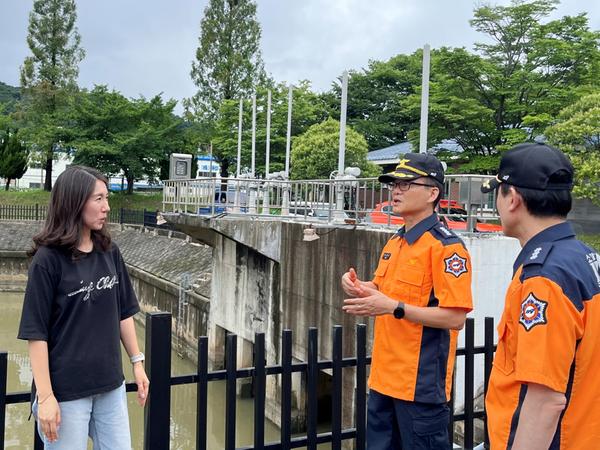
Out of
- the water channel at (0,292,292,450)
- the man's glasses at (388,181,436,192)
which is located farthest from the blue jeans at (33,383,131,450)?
the water channel at (0,292,292,450)

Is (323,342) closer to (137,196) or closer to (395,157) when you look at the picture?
(395,157)

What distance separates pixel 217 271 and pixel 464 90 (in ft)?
37.3

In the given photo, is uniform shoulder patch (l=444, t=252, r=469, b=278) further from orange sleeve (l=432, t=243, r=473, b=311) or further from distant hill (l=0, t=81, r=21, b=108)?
distant hill (l=0, t=81, r=21, b=108)

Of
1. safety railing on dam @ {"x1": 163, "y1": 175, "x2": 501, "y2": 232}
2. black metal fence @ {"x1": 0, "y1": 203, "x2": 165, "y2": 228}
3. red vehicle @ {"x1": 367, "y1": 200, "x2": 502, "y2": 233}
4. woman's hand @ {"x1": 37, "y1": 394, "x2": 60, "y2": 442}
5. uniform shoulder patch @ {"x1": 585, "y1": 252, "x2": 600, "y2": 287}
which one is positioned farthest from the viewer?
black metal fence @ {"x1": 0, "y1": 203, "x2": 165, "y2": 228}

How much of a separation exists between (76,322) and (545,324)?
174cm

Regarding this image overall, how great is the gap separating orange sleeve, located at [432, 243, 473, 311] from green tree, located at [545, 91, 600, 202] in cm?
1169

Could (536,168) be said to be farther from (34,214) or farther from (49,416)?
(34,214)

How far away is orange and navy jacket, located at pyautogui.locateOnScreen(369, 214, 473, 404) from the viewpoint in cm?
268

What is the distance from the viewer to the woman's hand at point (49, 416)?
227cm

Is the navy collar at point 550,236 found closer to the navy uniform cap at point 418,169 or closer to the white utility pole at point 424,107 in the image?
the navy uniform cap at point 418,169

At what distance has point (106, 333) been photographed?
8.18 ft

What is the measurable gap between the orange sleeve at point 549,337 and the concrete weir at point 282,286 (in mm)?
5554

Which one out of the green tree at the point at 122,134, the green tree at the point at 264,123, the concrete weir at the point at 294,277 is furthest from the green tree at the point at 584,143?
the green tree at the point at 122,134

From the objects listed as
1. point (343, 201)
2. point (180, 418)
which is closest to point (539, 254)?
point (343, 201)
